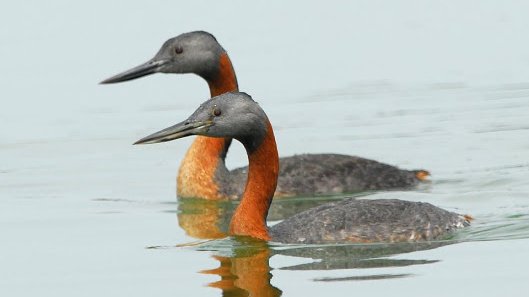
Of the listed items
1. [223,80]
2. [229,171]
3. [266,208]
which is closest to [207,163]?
[229,171]

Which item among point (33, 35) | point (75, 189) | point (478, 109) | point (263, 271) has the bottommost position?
point (263, 271)

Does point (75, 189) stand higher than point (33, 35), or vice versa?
point (33, 35)

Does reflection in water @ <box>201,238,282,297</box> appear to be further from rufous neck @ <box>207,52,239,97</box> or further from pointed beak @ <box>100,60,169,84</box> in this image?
pointed beak @ <box>100,60,169,84</box>

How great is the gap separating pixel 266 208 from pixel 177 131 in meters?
1.07

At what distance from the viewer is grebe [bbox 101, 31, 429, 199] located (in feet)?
53.2

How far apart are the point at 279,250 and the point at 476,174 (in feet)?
15.5

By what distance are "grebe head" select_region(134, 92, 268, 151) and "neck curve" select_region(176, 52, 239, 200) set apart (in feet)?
11.0

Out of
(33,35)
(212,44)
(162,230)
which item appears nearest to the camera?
(162,230)

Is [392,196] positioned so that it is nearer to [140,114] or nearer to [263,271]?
[263,271]

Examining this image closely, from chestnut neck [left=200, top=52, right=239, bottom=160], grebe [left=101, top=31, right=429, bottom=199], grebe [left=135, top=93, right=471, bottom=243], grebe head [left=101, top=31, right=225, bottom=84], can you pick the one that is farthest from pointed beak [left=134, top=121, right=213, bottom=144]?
grebe head [left=101, top=31, right=225, bottom=84]

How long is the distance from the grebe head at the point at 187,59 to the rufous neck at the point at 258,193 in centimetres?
369

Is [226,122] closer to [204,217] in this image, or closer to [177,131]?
[177,131]

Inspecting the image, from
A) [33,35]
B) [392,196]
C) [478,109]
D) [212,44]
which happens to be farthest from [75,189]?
[33,35]

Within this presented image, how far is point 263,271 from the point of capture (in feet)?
39.8
